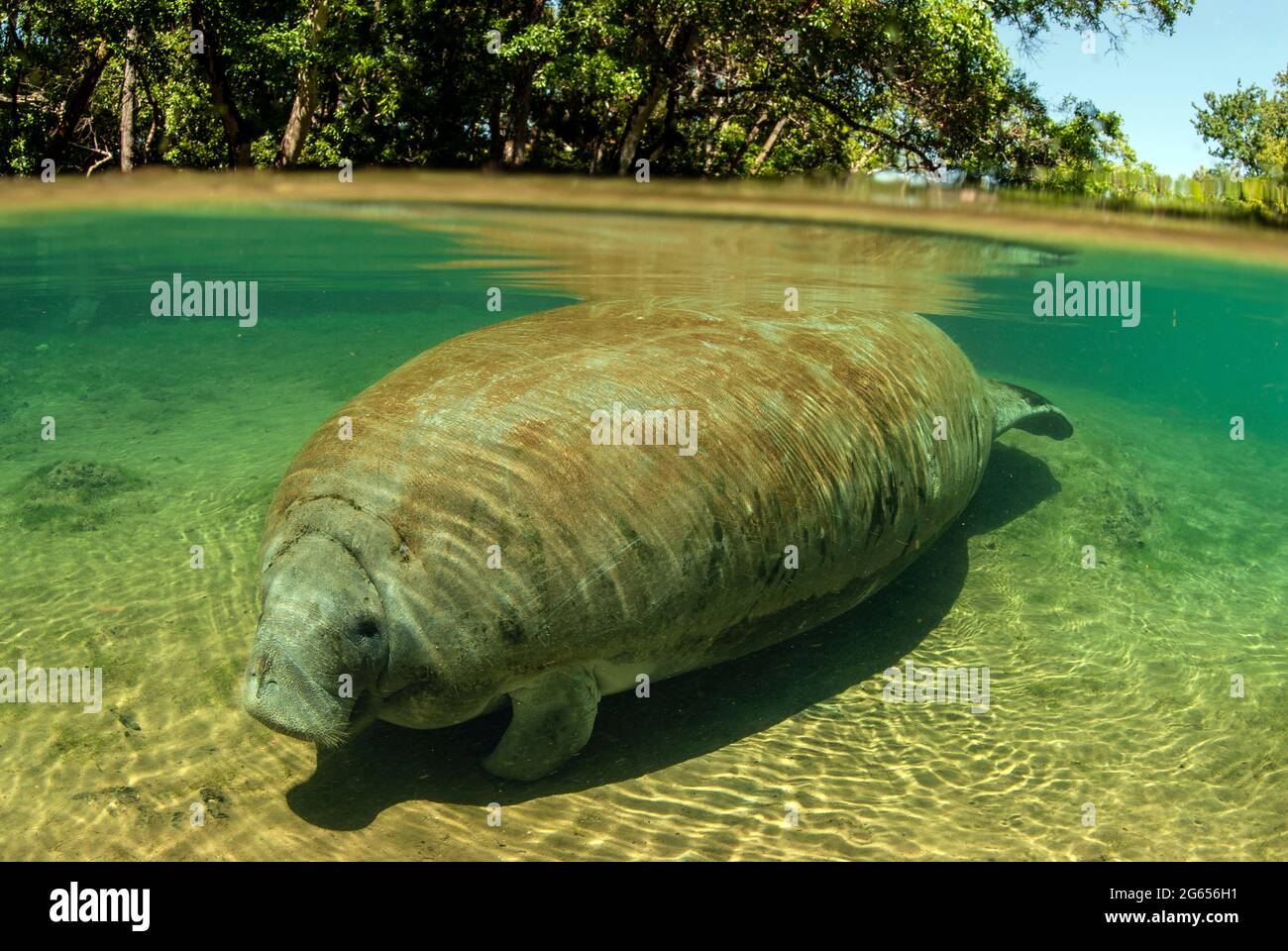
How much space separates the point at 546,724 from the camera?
4422mm

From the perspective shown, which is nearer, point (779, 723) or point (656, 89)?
point (779, 723)

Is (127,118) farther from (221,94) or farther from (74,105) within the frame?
(221,94)

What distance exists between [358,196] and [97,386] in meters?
4.30

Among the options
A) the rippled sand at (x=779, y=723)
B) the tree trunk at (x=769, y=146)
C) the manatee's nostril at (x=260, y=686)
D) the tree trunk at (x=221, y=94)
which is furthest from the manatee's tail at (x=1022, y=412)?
the tree trunk at (x=221, y=94)

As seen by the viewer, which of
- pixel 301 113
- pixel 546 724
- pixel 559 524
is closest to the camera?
pixel 559 524

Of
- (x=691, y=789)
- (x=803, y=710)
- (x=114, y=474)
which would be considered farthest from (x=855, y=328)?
(x=114, y=474)

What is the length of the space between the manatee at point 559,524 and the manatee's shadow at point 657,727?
0.24m

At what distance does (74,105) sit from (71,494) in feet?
52.7

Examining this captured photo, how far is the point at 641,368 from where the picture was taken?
190 inches

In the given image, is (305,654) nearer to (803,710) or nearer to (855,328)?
(803,710)

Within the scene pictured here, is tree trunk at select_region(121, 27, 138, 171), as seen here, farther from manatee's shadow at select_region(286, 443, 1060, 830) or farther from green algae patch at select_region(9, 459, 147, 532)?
manatee's shadow at select_region(286, 443, 1060, 830)

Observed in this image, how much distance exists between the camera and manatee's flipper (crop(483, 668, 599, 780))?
4.36 metres

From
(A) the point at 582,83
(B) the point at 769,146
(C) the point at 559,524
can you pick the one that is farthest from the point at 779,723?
(B) the point at 769,146

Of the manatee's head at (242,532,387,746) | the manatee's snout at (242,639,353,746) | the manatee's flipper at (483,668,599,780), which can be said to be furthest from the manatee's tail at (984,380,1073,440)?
the manatee's snout at (242,639,353,746)
